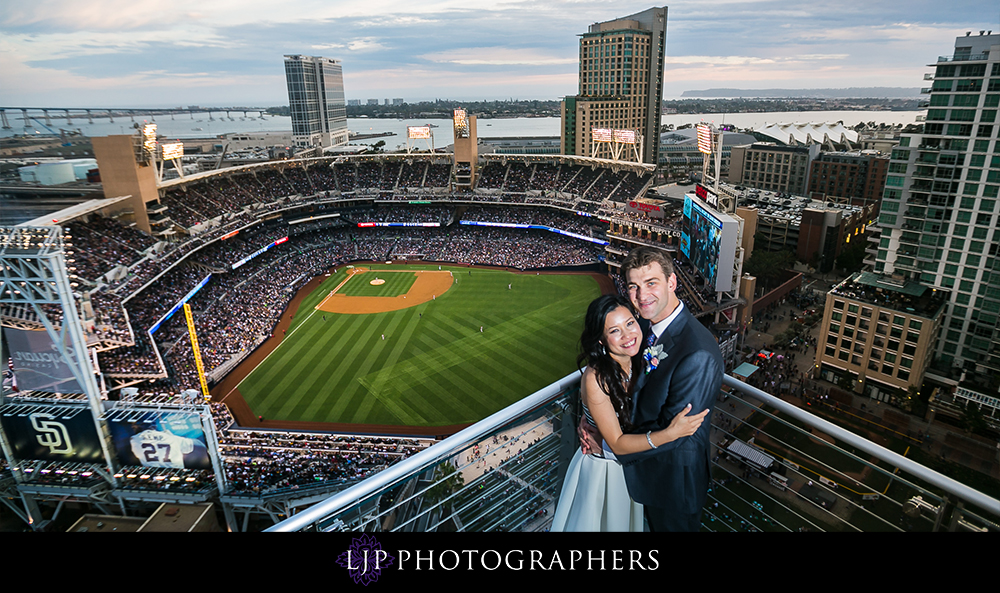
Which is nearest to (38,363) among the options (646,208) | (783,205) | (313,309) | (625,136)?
(313,309)

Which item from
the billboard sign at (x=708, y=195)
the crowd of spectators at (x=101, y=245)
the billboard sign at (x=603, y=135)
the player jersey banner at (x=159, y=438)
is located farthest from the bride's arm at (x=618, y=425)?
the billboard sign at (x=603, y=135)

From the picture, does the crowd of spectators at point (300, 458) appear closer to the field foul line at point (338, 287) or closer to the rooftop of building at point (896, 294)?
the field foul line at point (338, 287)

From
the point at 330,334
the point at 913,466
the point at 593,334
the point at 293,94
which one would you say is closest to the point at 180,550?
the point at 593,334

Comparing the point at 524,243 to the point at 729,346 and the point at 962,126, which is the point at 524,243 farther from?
the point at 962,126

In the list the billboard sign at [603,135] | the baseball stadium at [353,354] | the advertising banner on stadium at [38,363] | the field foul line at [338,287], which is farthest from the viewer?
the billboard sign at [603,135]

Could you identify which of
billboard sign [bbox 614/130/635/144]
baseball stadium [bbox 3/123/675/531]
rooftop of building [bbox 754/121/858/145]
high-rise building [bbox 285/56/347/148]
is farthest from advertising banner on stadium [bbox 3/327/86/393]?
high-rise building [bbox 285/56/347/148]

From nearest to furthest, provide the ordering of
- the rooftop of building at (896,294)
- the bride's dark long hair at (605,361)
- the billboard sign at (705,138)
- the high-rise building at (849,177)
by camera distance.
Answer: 1. the bride's dark long hair at (605,361)
2. the rooftop of building at (896,294)
3. the billboard sign at (705,138)
4. the high-rise building at (849,177)
